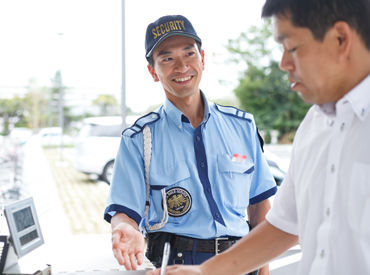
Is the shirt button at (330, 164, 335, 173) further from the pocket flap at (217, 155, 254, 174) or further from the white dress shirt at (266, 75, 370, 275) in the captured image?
the pocket flap at (217, 155, 254, 174)

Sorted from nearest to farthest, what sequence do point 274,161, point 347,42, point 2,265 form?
1. point 347,42
2. point 2,265
3. point 274,161

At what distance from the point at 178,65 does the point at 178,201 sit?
1.44 feet

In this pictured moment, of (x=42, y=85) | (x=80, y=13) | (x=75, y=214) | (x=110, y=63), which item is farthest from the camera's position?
(x=42, y=85)

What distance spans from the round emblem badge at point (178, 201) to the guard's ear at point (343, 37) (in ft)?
2.27

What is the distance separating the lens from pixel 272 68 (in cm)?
852

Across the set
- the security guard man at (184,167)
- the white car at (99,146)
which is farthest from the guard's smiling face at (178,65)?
the white car at (99,146)

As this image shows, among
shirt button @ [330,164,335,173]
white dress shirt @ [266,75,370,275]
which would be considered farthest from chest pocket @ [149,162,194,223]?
shirt button @ [330,164,335,173]

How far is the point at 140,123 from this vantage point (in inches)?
53.1

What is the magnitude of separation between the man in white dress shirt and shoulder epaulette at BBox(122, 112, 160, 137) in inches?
24.1

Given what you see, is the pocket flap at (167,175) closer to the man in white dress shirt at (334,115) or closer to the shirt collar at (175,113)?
the shirt collar at (175,113)

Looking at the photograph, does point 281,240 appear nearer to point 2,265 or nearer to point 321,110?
point 321,110

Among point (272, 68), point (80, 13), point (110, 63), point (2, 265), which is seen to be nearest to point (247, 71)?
point (272, 68)

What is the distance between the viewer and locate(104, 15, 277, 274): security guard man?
4.18ft

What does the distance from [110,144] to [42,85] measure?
230 inches
